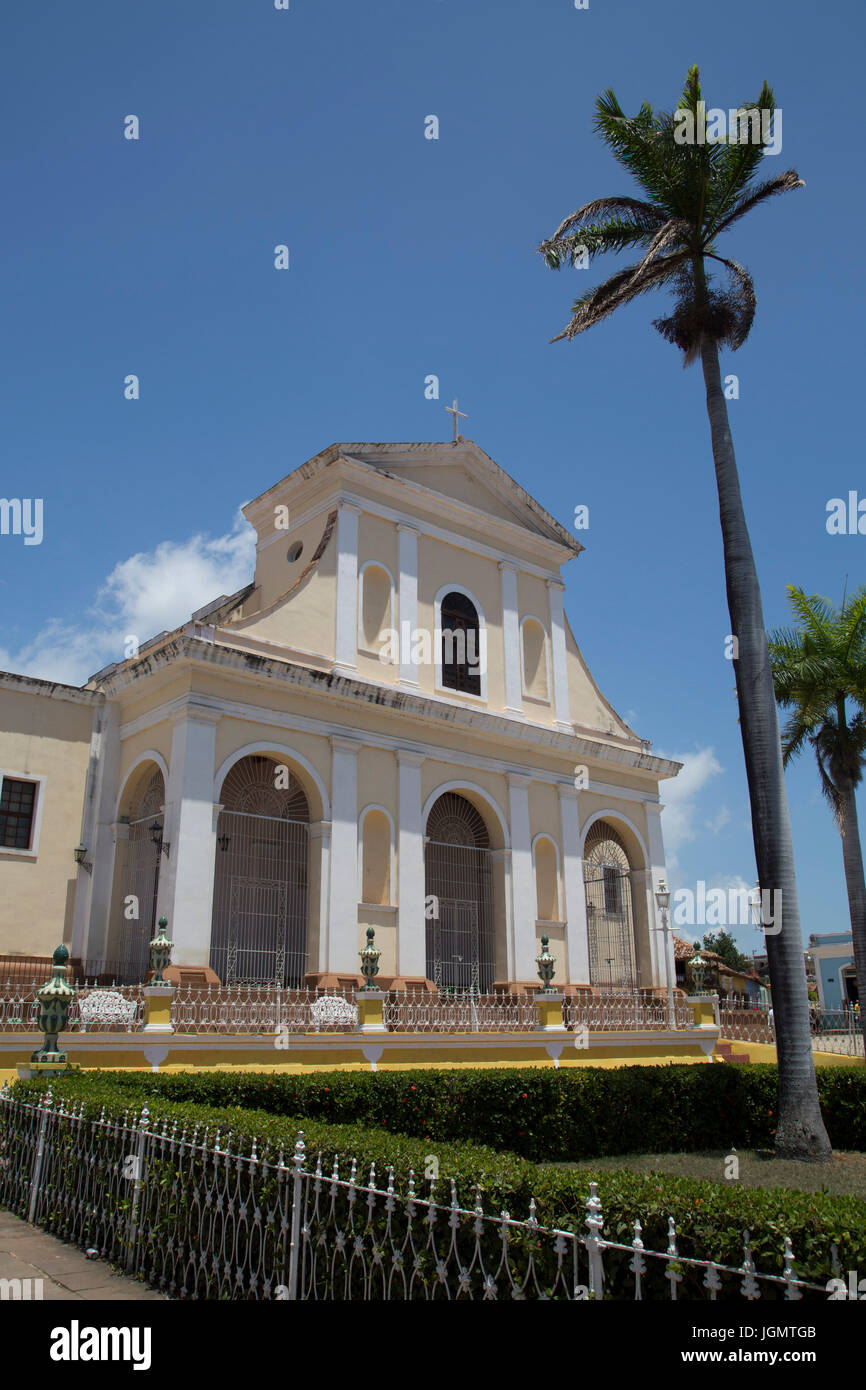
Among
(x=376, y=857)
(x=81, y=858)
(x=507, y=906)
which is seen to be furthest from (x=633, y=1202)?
(x=507, y=906)

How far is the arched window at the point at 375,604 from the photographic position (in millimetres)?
20516

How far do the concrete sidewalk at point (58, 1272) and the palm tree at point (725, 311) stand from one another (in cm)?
787

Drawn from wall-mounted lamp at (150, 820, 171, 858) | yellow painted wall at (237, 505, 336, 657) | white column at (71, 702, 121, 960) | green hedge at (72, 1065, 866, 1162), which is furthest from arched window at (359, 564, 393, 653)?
green hedge at (72, 1065, 866, 1162)

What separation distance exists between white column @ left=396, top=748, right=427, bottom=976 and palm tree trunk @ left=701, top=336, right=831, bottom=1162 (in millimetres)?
8045

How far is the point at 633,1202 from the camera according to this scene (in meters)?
4.21

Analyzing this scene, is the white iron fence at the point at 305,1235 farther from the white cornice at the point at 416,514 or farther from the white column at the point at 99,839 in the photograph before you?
the white cornice at the point at 416,514

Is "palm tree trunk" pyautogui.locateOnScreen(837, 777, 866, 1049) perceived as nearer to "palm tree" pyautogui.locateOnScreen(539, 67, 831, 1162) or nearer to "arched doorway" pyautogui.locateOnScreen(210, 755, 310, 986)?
"palm tree" pyautogui.locateOnScreen(539, 67, 831, 1162)

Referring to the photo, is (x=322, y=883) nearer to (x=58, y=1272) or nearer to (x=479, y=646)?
(x=479, y=646)

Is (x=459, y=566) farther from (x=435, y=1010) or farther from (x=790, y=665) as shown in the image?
(x=435, y=1010)

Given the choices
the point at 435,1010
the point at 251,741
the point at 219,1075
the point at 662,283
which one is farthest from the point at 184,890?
the point at 662,283

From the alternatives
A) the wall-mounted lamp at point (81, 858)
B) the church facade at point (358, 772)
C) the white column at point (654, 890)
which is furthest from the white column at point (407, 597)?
the white column at point (654, 890)

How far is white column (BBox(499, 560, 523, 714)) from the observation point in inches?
886

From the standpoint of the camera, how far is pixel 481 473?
23.5 meters
